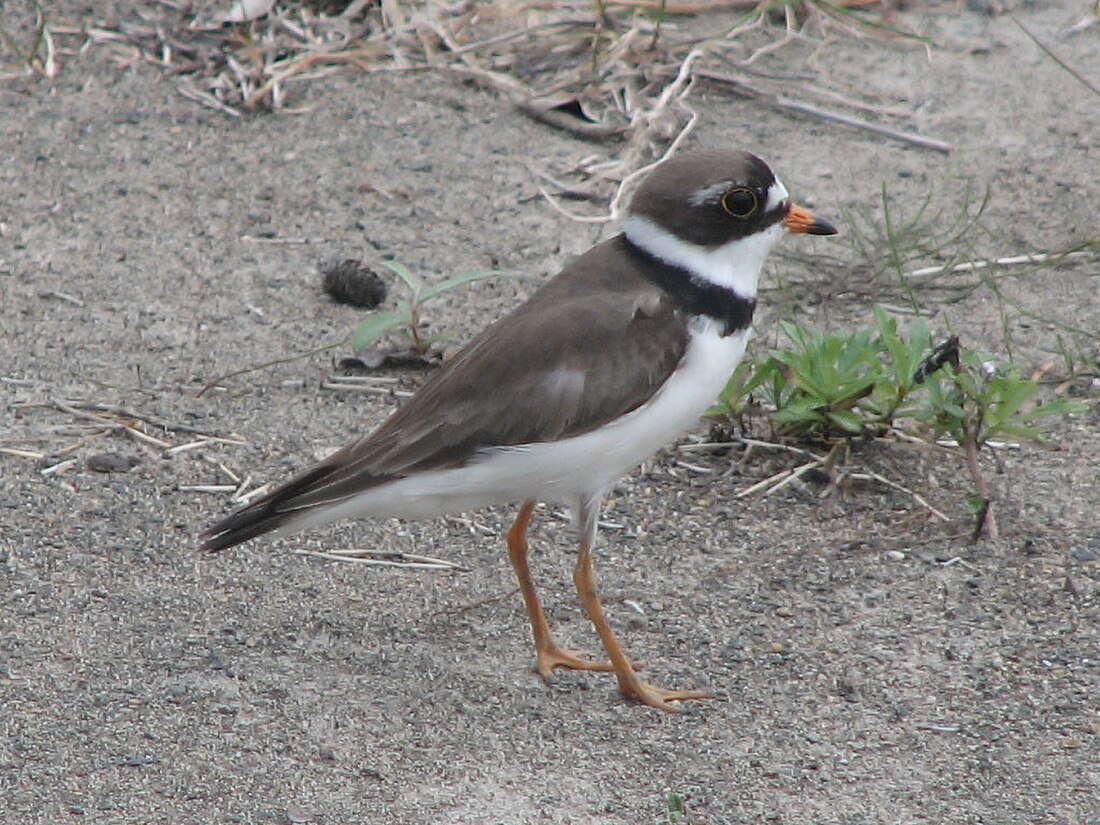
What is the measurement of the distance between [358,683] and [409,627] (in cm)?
32

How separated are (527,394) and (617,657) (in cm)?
78

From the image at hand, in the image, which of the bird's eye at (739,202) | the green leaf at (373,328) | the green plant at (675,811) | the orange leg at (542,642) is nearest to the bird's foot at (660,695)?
the orange leg at (542,642)

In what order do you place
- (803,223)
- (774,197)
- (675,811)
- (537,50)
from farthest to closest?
(537,50), (803,223), (774,197), (675,811)

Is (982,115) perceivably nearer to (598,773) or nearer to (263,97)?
(263,97)

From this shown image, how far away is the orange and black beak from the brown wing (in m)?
0.52

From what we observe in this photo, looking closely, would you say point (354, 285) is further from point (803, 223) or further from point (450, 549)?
point (803, 223)

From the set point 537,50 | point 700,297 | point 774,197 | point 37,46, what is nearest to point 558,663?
point 700,297

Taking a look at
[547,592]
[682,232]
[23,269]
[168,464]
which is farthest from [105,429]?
[682,232]

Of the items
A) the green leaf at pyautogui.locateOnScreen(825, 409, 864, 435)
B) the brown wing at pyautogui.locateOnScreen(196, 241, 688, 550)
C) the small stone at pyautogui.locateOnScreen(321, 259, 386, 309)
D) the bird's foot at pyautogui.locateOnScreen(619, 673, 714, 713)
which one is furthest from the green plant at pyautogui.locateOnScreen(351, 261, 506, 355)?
the bird's foot at pyautogui.locateOnScreen(619, 673, 714, 713)

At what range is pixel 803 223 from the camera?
483 centimetres

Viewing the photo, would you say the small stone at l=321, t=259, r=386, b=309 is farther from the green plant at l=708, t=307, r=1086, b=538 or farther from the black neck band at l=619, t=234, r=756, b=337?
the black neck band at l=619, t=234, r=756, b=337

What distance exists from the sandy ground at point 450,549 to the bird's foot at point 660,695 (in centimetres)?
4

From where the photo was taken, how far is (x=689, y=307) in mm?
4512

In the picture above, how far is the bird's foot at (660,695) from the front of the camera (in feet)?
14.8
